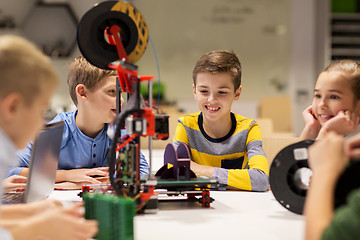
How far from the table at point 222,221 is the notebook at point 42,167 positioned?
10 cm

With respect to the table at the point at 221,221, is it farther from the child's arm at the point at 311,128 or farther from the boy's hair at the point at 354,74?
the boy's hair at the point at 354,74

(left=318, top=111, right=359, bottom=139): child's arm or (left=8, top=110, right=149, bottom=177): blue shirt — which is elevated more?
(left=318, top=111, right=359, bottom=139): child's arm

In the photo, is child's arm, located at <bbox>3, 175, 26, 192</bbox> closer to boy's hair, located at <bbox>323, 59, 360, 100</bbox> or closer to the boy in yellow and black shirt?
the boy in yellow and black shirt

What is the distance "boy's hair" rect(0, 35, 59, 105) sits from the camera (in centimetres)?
72

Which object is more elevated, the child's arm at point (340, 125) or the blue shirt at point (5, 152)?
the child's arm at point (340, 125)

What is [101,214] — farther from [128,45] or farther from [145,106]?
[128,45]

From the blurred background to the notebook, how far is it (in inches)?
155

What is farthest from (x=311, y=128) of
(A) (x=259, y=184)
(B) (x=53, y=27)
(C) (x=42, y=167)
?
(B) (x=53, y=27)

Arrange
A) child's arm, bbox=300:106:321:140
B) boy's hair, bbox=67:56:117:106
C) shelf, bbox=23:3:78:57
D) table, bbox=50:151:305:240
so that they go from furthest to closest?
shelf, bbox=23:3:78:57
boy's hair, bbox=67:56:117:106
child's arm, bbox=300:106:321:140
table, bbox=50:151:305:240

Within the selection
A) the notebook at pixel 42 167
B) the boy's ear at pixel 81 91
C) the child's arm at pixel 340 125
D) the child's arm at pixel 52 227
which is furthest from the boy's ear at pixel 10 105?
the boy's ear at pixel 81 91

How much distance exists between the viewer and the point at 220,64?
1.73 meters

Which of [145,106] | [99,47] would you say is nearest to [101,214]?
[145,106]

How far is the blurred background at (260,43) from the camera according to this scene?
544 cm

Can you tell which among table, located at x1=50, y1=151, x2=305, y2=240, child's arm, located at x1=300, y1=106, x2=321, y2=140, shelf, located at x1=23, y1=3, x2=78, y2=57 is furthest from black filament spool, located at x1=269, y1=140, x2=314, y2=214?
shelf, located at x1=23, y1=3, x2=78, y2=57
